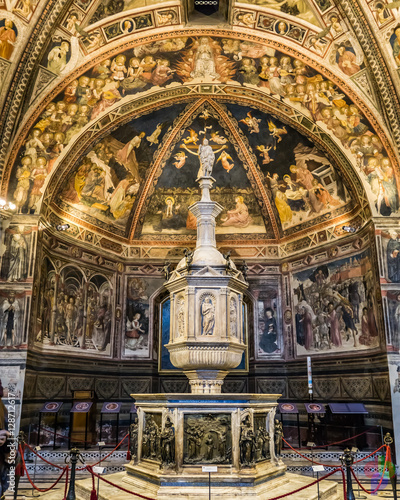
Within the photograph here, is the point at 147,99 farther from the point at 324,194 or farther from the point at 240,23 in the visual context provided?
the point at 324,194

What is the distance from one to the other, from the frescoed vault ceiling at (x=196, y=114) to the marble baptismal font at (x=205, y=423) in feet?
20.5

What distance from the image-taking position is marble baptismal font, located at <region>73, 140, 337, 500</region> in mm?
7660

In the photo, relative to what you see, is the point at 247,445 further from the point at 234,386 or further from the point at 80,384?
the point at 234,386

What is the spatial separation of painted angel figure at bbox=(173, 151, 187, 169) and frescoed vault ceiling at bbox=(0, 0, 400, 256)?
0.05 meters

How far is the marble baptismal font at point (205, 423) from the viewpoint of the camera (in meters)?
7.66

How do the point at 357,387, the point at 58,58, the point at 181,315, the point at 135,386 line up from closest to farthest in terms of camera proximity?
the point at 181,315 → the point at 58,58 → the point at 357,387 → the point at 135,386

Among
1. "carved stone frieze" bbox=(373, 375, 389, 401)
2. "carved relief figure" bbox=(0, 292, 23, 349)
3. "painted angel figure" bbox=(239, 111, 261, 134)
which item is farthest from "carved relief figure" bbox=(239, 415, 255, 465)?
"painted angel figure" bbox=(239, 111, 261, 134)

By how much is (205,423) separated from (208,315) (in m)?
1.95

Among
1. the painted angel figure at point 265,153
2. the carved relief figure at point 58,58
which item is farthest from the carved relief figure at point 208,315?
the painted angel figure at point 265,153

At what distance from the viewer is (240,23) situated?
1252 centimetres

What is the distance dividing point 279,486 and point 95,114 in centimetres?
1083

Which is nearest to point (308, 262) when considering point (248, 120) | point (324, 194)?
point (324, 194)

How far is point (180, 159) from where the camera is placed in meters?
17.2

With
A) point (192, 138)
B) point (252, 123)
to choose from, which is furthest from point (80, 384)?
point (252, 123)
